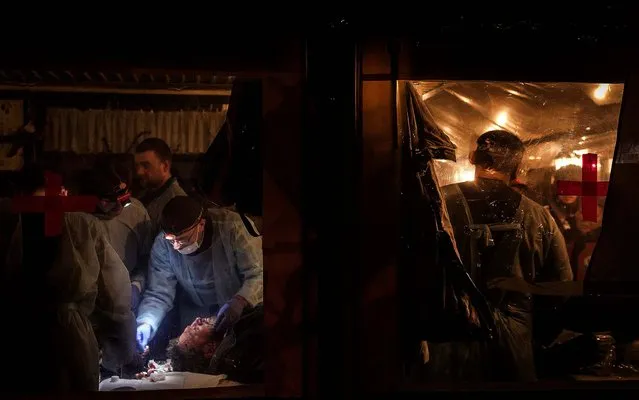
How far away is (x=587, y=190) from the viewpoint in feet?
13.5

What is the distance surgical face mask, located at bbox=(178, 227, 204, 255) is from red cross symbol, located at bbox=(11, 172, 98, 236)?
802mm

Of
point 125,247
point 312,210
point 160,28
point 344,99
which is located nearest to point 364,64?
point 344,99

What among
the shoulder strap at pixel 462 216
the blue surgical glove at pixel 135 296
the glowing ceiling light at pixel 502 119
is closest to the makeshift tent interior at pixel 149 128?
the blue surgical glove at pixel 135 296

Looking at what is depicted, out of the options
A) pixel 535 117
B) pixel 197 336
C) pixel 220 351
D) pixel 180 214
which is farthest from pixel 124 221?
pixel 535 117

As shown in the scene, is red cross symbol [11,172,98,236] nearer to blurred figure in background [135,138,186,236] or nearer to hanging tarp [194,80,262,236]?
blurred figure in background [135,138,186,236]

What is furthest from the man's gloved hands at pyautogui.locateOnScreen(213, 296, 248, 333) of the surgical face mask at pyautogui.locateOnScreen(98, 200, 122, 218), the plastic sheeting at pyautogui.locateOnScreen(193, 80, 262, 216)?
the surgical face mask at pyautogui.locateOnScreen(98, 200, 122, 218)

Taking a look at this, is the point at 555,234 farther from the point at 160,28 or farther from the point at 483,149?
the point at 160,28

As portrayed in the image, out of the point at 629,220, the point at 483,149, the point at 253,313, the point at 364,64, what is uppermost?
the point at 364,64

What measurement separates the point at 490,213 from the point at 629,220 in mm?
945

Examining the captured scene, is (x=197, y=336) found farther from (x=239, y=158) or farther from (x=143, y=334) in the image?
(x=239, y=158)

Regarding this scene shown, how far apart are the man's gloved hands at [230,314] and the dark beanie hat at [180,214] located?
662 mm

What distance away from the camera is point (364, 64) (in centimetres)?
364

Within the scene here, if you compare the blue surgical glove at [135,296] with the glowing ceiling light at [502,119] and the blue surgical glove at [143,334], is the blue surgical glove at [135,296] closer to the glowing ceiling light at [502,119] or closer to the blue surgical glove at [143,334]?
the blue surgical glove at [143,334]

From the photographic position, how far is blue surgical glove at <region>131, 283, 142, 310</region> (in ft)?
13.4
